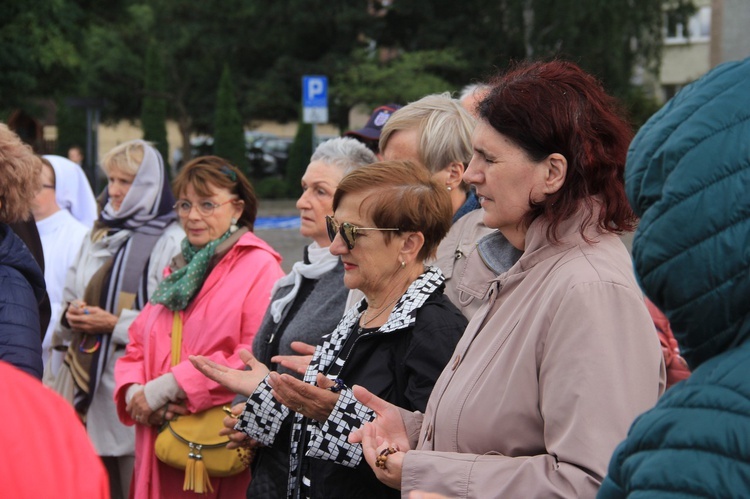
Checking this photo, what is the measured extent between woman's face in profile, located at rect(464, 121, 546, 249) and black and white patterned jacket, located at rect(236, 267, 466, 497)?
56cm

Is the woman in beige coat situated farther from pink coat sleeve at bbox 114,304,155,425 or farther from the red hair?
pink coat sleeve at bbox 114,304,155,425

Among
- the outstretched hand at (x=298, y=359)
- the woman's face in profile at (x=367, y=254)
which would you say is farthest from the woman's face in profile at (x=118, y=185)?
the woman's face in profile at (x=367, y=254)

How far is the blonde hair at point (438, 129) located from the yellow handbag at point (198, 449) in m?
1.53

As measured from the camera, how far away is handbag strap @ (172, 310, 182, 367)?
4.77 metres

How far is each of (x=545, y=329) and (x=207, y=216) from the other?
2895 mm

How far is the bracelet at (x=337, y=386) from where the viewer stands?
3074mm

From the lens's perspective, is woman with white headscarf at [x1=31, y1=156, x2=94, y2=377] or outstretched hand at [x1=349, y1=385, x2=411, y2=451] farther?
woman with white headscarf at [x1=31, y1=156, x2=94, y2=377]

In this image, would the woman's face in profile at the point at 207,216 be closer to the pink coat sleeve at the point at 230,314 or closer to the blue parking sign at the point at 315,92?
the pink coat sleeve at the point at 230,314

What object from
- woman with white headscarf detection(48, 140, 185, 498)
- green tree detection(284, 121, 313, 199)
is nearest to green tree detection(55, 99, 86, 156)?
green tree detection(284, 121, 313, 199)

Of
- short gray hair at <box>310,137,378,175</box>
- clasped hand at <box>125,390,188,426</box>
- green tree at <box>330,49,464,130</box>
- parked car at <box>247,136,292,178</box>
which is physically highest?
short gray hair at <box>310,137,378,175</box>

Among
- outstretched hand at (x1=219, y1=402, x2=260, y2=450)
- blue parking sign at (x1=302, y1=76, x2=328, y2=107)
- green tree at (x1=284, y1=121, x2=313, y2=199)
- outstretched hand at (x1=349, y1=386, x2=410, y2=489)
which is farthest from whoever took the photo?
green tree at (x1=284, y1=121, x2=313, y2=199)

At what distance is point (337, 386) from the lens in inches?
121

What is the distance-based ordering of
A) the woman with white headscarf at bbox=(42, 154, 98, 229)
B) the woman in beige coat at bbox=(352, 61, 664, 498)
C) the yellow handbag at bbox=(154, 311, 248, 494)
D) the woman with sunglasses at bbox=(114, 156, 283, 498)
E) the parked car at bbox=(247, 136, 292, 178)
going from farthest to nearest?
the parked car at bbox=(247, 136, 292, 178)
the woman with white headscarf at bbox=(42, 154, 98, 229)
the woman with sunglasses at bbox=(114, 156, 283, 498)
the yellow handbag at bbox=(154, 311, 248, 494)
the woman in beige coat at bbox=(352, 61, 664, 498)

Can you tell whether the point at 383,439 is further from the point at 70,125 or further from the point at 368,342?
the point at 70,125
